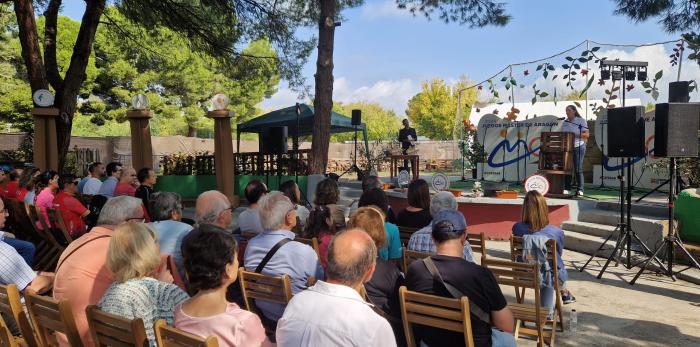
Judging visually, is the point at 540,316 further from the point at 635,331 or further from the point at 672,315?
the point at 672,315

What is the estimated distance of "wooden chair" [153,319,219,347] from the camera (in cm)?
168

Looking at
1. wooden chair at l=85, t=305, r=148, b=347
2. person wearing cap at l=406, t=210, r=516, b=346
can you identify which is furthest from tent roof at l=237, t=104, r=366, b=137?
wooden chair at l=85, t=305, r=148, b=347

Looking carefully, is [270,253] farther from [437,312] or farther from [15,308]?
[15,308]

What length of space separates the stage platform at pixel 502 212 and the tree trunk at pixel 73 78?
7.92 meters

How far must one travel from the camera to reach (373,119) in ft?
216

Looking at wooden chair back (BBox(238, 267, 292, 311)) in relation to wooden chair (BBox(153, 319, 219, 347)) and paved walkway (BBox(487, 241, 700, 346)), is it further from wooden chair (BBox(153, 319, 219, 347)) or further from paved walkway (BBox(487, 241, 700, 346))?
paved walkway (BBox(487, 241, 700, 346))

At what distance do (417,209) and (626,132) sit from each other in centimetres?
332

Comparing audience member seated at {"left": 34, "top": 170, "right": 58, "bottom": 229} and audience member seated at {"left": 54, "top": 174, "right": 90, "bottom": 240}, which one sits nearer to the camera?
audience member seated at {"left": 54, "top": 174, "right": 90, "bottom": 240}

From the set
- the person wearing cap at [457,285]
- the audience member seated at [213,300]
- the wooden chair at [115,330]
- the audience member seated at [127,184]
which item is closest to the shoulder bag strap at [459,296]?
the person wearing cap at [457,285]

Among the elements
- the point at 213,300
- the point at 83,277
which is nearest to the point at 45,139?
the point at 83,277

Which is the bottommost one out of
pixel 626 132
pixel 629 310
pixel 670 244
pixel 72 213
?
pixel 629 310

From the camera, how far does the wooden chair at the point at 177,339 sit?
5.51 feet

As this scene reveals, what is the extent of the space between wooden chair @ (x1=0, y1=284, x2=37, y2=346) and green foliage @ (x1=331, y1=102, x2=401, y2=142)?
55.1 meters

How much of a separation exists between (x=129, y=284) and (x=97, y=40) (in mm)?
27673
